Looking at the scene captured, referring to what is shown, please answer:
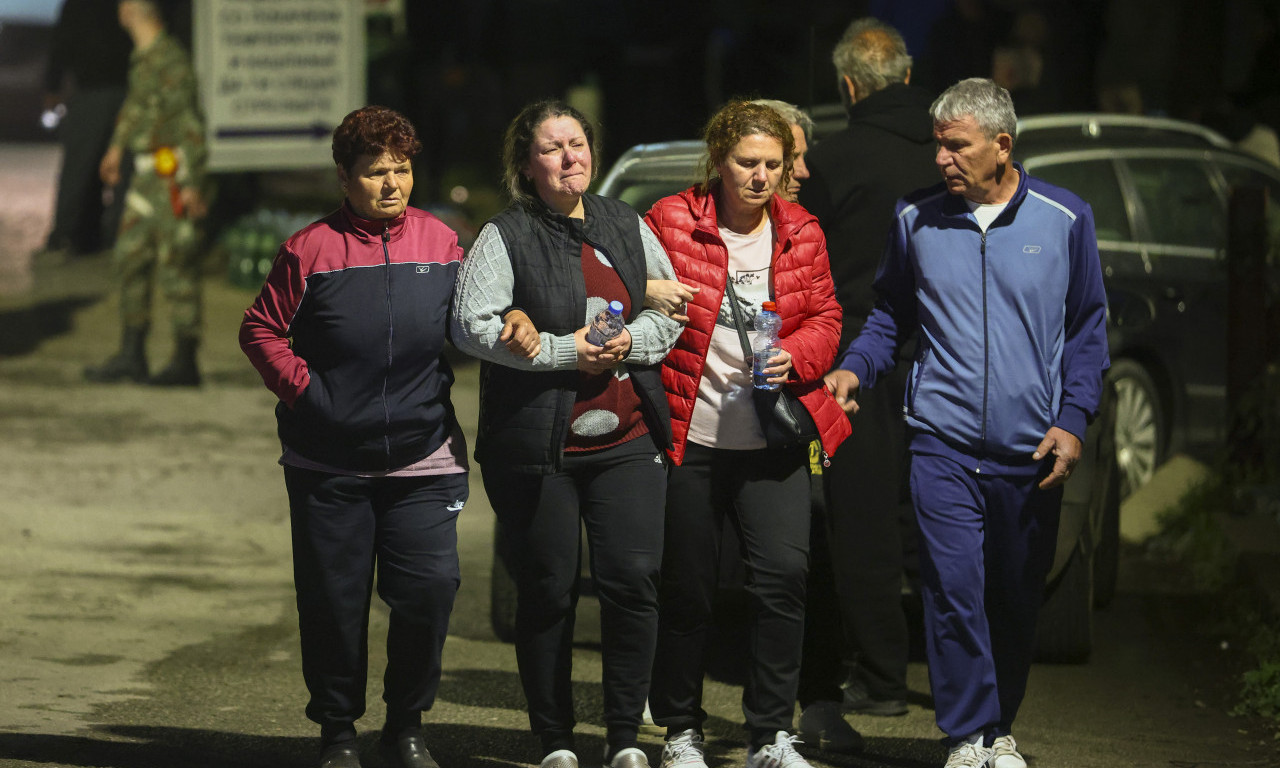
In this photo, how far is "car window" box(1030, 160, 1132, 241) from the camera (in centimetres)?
970

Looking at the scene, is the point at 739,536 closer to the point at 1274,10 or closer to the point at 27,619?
the point at 27,619

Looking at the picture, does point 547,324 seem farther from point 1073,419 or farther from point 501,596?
point 501,596

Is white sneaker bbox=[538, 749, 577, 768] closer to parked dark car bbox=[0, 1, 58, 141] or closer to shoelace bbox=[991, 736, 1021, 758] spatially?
shoelace bbox=[991, 736, 1021, 758]

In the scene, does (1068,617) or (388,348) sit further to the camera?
(1068,617)

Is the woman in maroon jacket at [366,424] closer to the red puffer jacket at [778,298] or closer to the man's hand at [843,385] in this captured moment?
the red puffer jacket at [778,298]

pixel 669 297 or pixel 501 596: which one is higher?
pixel 669 297

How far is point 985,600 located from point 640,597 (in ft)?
3.34

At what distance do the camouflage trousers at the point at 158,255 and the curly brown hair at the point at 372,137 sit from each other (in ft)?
26.6

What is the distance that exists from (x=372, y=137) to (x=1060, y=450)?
2.02 meters

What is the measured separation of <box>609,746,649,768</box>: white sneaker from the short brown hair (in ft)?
4.91

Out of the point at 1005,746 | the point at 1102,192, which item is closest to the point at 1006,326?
the point at 1005,746

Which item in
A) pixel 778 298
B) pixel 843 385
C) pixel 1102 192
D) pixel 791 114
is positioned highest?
pixel 791 114

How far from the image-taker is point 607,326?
521 cm

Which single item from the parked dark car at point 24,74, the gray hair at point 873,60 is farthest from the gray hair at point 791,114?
the parked dark car at point 24,74
